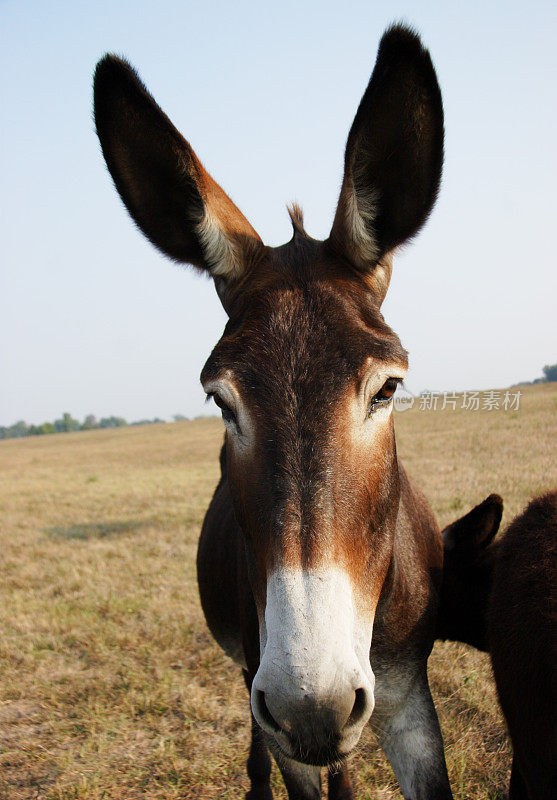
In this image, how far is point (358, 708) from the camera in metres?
1.69

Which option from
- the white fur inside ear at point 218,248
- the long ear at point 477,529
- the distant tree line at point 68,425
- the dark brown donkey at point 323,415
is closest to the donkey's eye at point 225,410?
the dark brown donkey at point 323,415

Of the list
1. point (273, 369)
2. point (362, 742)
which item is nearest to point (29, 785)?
point (362, 742)

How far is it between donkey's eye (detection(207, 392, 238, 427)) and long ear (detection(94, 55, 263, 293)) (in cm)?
72

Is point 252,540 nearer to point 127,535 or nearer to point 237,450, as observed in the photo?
point 237,450

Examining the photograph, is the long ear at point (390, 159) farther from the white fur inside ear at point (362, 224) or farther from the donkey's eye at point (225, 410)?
the donkey's eye at point (225, 410)

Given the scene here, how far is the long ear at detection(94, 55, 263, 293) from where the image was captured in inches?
96.2

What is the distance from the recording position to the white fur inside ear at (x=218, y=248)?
102 inches

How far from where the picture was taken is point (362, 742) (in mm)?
4047

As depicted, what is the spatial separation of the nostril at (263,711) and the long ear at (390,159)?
67.5 inches

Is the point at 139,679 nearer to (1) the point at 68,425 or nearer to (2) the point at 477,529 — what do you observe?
(2) the point at 477,529

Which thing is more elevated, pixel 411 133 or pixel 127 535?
pixel 411 133

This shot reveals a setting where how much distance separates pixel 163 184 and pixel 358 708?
2.32m

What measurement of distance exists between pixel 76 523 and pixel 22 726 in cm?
912

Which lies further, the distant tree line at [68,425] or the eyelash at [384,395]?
the distant tree line at [68,425]
